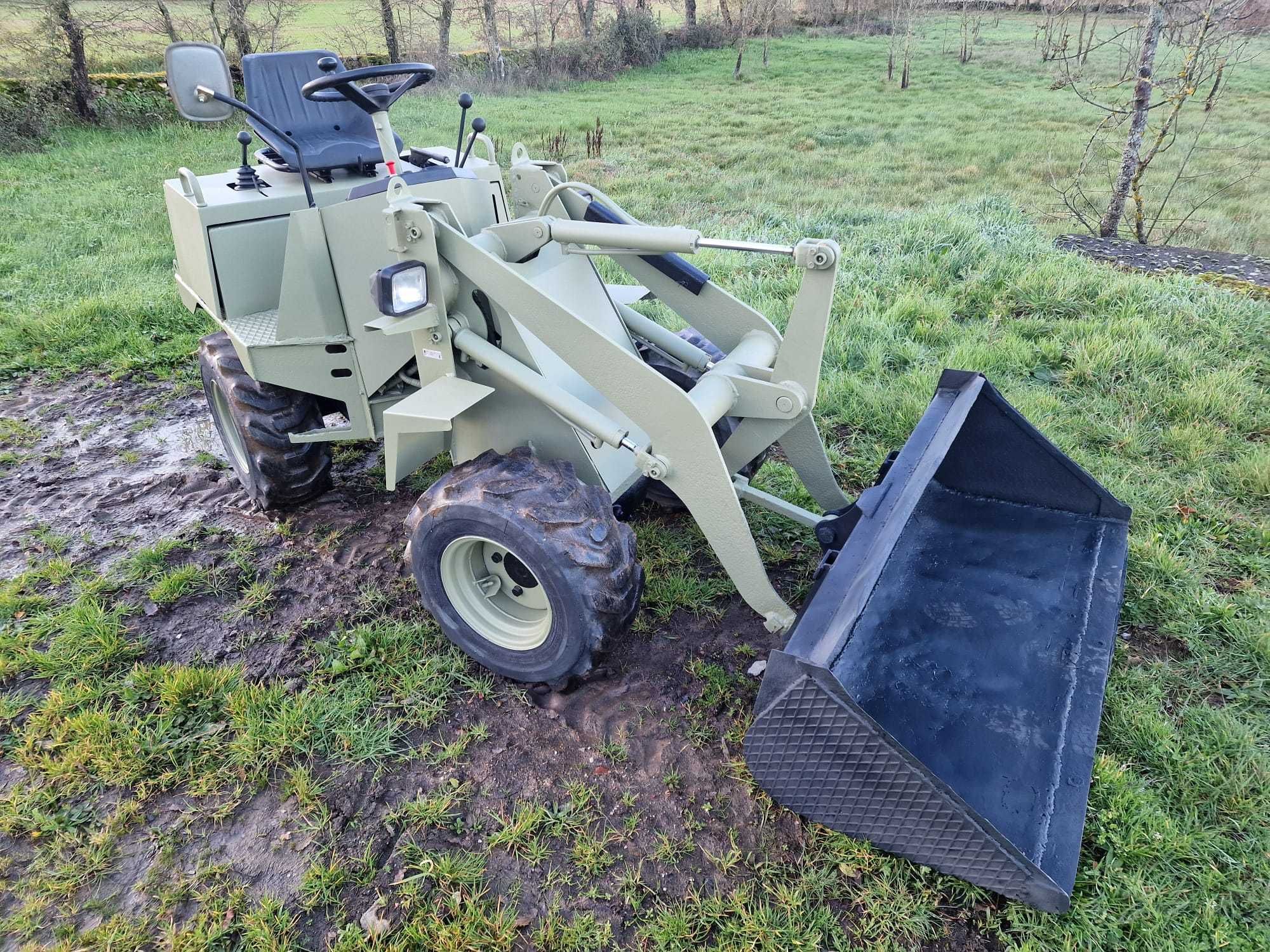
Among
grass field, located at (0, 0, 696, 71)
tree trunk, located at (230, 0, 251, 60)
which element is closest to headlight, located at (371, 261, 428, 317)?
grass field, located at (0, 0, 696, 71)

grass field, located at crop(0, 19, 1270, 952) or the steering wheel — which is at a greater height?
the steering wheel

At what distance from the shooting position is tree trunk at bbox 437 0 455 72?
17.4m

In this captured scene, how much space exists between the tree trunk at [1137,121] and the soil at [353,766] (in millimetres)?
7380

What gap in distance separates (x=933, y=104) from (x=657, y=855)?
17.2 meters

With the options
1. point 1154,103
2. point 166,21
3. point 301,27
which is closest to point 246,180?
point 1154,103

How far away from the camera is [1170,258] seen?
757cm

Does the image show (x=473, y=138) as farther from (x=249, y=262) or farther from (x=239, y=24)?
(x=239, y=24)

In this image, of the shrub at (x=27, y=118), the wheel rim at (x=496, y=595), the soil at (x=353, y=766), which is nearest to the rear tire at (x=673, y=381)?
the soil at (x=353, y=766)

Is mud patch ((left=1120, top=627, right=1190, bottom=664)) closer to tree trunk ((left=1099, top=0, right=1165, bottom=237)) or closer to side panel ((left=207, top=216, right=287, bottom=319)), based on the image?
side panel ((left=207, top=216, right=287, bottom=319))

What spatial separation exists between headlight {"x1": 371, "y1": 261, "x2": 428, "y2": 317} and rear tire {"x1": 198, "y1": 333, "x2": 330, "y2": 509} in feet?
4.00

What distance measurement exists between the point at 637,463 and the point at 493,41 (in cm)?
1899

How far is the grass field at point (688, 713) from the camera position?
222cm

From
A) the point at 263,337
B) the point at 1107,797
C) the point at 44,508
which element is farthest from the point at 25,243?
the point at 1107,797

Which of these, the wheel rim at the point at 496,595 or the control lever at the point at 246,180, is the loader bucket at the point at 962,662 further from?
the control lever at the point at 246,180
